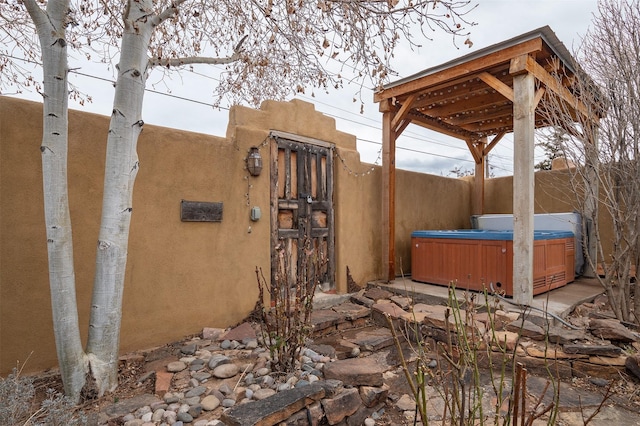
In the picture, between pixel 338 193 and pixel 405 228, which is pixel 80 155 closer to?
pixel 338 193

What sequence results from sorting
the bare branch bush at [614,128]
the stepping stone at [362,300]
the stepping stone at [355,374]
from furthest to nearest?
the stepping stone at [362,300]
the bare branch bush at [614,128]
the stepping stone at [355,374]

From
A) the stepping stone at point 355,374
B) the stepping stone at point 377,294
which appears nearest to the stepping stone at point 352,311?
the stepping stone at point 377,294

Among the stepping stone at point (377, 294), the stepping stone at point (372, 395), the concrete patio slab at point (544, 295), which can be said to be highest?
the concrete patio slab at point (544, 295)

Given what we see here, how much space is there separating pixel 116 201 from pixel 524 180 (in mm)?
4184

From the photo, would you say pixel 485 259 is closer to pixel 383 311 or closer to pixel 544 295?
pixel 544 295

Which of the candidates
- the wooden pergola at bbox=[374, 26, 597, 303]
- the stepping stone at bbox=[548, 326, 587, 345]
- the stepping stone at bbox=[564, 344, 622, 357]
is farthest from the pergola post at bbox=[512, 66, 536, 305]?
the stepping stone at bbox=[564, 344, 622, 357]

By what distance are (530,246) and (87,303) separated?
4639 millimetres

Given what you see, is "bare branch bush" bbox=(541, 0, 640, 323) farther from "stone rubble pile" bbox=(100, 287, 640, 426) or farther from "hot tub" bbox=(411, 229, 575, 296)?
"stone rubble pile" bbox=(100, 287, 640, 426)

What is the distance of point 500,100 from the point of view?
541 cm

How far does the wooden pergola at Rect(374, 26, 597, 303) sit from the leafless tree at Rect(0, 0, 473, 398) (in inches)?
74.0

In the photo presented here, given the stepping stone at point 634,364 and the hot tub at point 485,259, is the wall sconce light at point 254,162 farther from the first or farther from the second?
the stepping stone at point 634,364

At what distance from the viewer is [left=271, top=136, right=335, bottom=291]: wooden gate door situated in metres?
4.37

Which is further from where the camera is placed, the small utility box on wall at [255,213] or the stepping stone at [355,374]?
the small utility box on wall at [255,213]

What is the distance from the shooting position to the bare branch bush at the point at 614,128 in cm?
370
